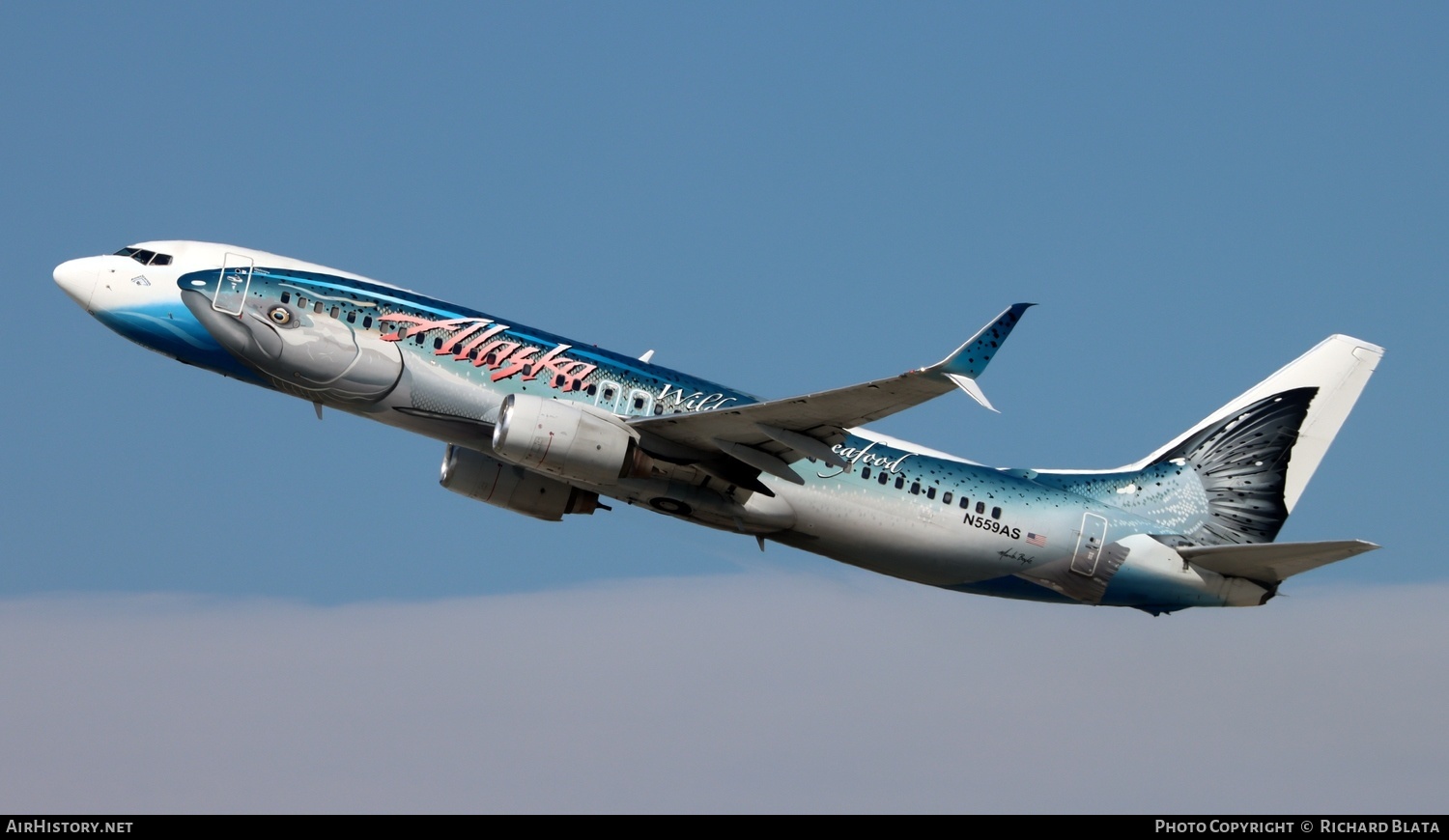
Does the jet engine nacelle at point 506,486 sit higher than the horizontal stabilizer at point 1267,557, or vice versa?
the jet engine nacelle at point 506,486

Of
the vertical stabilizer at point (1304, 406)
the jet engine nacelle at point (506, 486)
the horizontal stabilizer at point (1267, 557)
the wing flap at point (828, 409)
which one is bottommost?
the horizontal stabilizer at point (1267, 557)

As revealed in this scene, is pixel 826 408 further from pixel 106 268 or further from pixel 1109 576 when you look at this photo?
pixel 106 268

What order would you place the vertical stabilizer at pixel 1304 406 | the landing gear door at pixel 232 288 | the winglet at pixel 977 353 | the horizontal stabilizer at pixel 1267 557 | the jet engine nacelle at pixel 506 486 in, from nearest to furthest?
the winglet at pixel 977 353 → the landing gear door at pixel 232 288 → the horizontal stabilizer at pixel 1267 557 → the jet engine nacelle at pixel 506 486 → the vertical stabilizer at pixel 1304 406

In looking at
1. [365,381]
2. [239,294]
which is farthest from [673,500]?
[239,294]

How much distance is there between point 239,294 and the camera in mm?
37969

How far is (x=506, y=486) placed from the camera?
4181 centimetres

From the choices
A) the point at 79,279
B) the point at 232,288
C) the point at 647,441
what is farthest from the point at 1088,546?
the point at 79,279

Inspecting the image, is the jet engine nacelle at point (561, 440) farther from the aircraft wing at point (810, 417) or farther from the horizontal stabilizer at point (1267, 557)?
the horizontal stabilizer at point (1267, 557)

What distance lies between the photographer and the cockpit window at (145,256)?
38.7 metres

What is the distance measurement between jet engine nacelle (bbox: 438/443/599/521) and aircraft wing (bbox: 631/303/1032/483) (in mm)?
4522

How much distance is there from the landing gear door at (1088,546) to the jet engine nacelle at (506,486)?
1204 cm

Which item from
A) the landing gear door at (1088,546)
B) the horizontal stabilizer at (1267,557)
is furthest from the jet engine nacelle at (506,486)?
the horizontal stabilizer at (1267,557)

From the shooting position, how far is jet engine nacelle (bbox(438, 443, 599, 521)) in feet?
137

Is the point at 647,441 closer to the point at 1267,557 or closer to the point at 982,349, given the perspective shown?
the point at 982,349
